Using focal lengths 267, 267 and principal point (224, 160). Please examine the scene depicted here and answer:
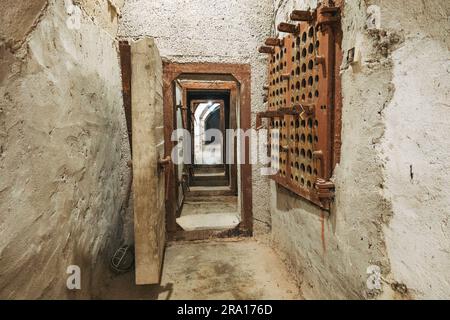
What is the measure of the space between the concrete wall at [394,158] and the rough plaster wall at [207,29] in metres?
1.61

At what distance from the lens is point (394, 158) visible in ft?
3.84

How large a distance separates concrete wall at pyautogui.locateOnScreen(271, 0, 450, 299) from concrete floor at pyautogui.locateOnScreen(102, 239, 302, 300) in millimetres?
698

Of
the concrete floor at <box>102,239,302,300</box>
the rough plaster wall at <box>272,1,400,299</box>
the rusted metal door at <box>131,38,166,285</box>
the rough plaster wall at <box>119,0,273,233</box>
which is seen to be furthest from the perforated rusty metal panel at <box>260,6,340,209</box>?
the rusted metal door at <box>131,38,166,285</box>

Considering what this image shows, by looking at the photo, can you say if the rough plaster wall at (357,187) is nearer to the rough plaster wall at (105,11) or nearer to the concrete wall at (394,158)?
the concrete wall at (394,158)

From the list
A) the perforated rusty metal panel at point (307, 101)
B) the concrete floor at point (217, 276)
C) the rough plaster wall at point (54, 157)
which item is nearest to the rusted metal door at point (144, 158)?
the rough plaster wall at point (54, 157)

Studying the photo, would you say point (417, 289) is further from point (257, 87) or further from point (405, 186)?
point (257, 87)

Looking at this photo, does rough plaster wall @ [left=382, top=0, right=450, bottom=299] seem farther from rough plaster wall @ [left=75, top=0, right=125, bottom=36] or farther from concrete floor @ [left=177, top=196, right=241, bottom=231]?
concrete floor @ [left=177, top=196, right=241, bottom=231]

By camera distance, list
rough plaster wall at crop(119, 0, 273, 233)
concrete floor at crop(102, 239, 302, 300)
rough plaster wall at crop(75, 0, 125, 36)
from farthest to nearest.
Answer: rough plaster wall at crop(119, 0, 273, 233), concrete floor at crop(102, 239, 302, 300), rough plaster wall at crop(75, 0, 125, 36)

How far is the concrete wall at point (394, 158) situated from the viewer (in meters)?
0.96

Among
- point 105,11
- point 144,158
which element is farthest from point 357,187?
point 105,11

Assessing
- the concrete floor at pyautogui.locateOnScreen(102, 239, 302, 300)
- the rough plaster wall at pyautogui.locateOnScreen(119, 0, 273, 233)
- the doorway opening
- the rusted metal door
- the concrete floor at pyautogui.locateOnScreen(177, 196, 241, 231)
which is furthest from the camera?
the concrete floor at pyautogui.locateOnScreen(177, 196, 241, 231)

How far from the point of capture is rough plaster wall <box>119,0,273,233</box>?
2828 mm

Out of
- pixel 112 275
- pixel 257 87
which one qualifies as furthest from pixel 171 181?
pixel 257 87

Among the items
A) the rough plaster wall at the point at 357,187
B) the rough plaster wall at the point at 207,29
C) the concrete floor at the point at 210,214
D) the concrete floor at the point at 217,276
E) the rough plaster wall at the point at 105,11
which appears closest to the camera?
the rough plaster wall at the point at 357,187
